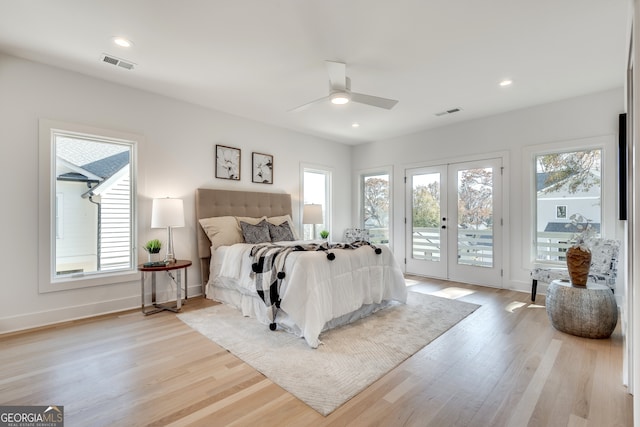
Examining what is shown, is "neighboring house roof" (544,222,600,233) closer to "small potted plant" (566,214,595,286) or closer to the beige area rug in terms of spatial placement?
"small potted plant" (566,214,595,286)

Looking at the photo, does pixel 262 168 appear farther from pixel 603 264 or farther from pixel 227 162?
pixel 603 264

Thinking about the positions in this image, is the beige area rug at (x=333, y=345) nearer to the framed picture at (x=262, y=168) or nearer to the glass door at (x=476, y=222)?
the glass door at (x=476, y=222)

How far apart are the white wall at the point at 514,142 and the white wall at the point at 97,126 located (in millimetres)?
2651

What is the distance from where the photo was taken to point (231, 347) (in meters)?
2.55

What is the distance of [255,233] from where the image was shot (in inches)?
163

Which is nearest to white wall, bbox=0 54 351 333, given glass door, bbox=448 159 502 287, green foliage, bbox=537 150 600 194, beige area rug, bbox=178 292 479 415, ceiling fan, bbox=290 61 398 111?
beige area rug, bbox=178 292 479 415

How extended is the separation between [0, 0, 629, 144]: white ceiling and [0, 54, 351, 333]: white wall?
0.24 metres

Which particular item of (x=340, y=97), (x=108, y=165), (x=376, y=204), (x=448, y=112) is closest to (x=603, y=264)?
(x=448, y=112)

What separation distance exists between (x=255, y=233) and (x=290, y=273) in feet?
5.11

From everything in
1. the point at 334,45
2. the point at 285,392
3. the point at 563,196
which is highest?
the point at 334,45

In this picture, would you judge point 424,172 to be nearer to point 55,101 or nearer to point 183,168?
point 183,168

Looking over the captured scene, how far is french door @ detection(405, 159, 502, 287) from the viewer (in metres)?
4.71

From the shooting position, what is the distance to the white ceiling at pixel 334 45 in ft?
7.29

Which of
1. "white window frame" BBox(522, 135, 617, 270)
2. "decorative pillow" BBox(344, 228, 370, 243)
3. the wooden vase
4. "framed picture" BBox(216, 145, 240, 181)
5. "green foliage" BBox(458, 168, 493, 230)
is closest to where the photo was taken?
the wooden vase
